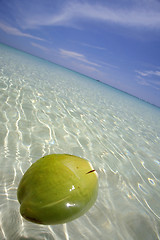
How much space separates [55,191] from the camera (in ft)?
2.27

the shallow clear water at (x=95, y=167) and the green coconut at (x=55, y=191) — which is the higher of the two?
the green coconut at (x=55, y=191)

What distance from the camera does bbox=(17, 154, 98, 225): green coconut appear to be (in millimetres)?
689

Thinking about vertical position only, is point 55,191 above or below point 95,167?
above

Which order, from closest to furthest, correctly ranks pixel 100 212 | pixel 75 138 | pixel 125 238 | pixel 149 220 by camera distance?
pixel 125 238, pixel 100 212, pixel 149 220, pixel 75 138

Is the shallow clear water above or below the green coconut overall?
below

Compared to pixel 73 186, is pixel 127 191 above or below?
below

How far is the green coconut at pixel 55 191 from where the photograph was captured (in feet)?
2.26

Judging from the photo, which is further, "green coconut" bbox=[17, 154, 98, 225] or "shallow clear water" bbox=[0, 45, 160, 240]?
"shallow clear water" bbox=[0, 45, 160, 240]

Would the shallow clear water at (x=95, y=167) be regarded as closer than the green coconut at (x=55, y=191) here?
No

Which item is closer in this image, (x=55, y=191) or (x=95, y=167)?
(x=55, y=191)

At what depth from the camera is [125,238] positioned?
141 cm

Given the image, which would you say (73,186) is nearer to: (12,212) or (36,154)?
(12,212)

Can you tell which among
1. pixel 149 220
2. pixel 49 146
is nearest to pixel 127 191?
pixel 149 220

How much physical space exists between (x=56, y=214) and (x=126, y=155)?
2.92m
